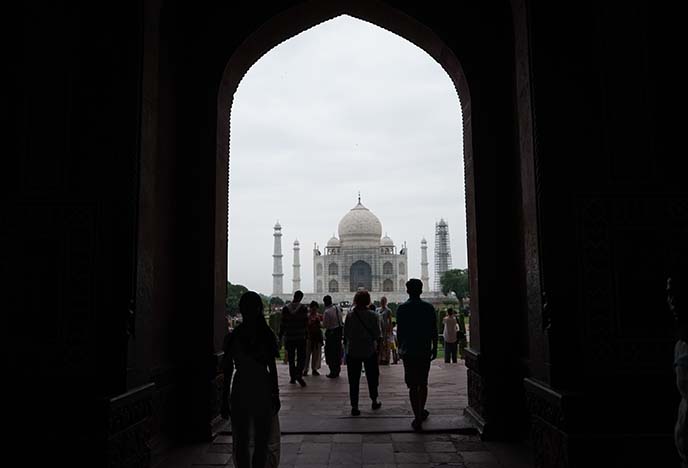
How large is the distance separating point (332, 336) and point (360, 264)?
44535 mm

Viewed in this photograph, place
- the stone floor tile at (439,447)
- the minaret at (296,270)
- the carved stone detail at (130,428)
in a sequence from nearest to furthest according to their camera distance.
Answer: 1. the carved stone detail at (130,428)
2. the stone floor tile at (439,447)
3. the minaret at (296,270)

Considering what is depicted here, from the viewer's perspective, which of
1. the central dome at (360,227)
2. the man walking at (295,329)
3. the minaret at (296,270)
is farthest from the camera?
the minaret at (296,270)

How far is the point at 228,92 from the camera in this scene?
17.2 ft

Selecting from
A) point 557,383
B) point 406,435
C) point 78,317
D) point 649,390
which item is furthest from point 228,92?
point 649,390

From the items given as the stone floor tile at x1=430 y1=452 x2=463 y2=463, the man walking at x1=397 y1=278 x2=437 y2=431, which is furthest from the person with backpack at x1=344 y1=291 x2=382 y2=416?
the stone floor tile at x1=430 y1=452 x2=463 y2=463

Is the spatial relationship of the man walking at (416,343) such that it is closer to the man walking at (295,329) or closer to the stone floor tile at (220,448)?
the stone floor tile at (220,448)

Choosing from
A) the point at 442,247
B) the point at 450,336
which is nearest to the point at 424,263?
the point at 442,247

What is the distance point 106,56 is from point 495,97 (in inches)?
118

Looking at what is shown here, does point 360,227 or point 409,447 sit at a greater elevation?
point 360,227

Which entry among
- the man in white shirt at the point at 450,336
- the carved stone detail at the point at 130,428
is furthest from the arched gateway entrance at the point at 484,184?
the man in white shirt at the point at 450,336

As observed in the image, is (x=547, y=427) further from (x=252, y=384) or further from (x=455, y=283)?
(x=455, y=283)

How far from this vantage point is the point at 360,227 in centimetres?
5031

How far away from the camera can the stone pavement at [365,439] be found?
395cm

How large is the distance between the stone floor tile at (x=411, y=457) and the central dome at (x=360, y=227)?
4613cm
